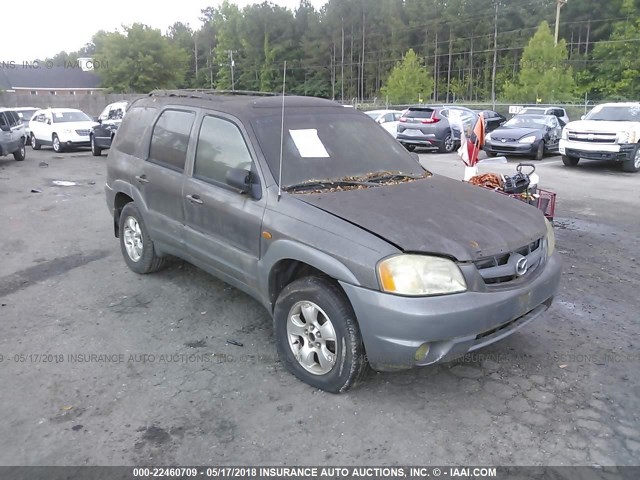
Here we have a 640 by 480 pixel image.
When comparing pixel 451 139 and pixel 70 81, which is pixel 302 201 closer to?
pixel 451 139

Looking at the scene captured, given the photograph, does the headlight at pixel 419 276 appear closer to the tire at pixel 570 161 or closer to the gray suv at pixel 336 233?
the gray suv at pixel 336 233

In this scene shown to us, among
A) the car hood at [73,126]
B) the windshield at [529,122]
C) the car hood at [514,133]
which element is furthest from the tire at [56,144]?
the windshield at [529,122]

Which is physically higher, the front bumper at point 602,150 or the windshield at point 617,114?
the windshield at point 617,114

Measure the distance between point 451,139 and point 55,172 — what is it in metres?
12.9

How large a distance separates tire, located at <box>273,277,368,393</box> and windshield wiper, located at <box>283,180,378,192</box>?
683 mm

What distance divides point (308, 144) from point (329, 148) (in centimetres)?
19

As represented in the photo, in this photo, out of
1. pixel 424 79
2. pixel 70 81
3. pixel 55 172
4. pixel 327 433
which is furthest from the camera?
pixel 70 81

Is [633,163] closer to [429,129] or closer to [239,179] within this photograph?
[429,129]

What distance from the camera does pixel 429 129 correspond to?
18953 millimetres

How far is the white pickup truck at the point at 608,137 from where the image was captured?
45.3ft

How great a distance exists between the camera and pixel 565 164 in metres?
15.3

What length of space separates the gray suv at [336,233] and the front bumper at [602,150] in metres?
11.1

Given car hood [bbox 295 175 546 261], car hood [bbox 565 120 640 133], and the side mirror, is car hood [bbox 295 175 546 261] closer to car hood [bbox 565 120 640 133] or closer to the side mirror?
the side mirror

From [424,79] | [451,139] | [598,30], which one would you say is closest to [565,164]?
[451,139]
